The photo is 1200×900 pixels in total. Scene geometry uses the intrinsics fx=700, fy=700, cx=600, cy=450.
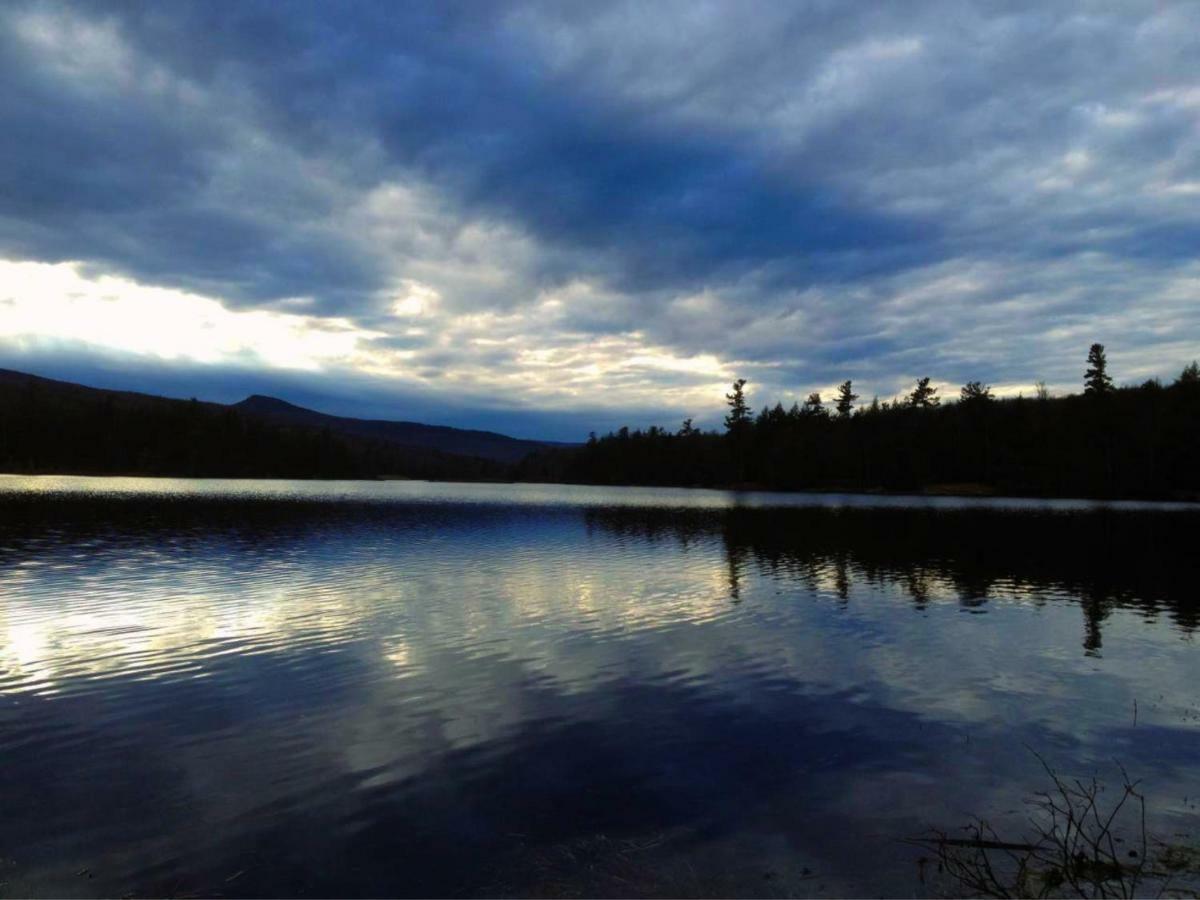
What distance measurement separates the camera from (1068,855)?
34.4ft

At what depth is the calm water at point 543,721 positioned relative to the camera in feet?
34.4

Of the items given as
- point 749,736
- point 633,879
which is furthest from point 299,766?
point 749,736

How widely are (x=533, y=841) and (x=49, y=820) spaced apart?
785cm

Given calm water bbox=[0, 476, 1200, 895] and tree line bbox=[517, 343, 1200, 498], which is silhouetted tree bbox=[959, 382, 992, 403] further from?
calm water bbox=[0, 476, 1200, 895]

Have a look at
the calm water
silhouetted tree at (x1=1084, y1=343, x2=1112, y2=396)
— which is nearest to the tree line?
silhouetted tree at (x1=1084, y1=343, x2=1112, y2=396)

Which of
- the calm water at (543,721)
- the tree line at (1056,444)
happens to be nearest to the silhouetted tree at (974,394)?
the tree line at (1056,444)

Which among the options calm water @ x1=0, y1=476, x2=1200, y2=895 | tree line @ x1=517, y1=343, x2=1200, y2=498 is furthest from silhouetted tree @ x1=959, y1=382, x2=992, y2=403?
calm water @ x1=0, y1=476, x2=1200, y2=895

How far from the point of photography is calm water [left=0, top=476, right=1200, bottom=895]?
34.4 ft

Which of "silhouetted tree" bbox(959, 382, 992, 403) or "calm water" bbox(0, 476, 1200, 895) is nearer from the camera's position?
"calm water" bbox(0, 476, 1200, 895)

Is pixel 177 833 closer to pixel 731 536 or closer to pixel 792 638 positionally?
pixel 792 638

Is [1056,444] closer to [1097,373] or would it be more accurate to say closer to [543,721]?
[1097,373]

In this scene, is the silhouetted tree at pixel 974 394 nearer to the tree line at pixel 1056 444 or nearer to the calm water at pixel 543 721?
the tree line at pixel 1056 444

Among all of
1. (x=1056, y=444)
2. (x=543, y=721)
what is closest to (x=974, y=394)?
(x=1056, y=444)

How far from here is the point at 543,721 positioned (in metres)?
16.7
